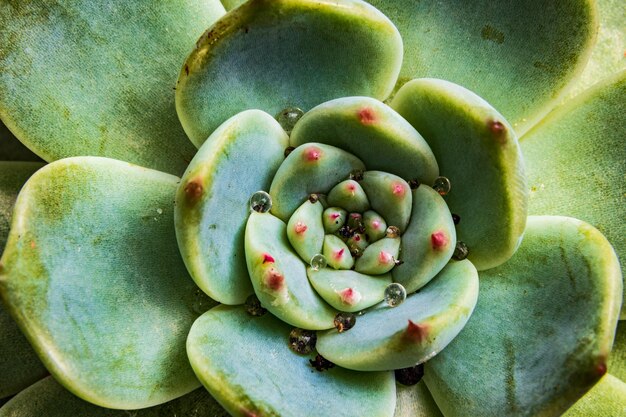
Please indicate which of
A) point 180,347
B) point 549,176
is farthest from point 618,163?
point 180,347

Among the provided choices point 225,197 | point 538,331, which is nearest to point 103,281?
point 225,197

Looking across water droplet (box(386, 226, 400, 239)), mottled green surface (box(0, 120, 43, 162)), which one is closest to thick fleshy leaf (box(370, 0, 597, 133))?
water droplet (box(386, 226, 400, 239))

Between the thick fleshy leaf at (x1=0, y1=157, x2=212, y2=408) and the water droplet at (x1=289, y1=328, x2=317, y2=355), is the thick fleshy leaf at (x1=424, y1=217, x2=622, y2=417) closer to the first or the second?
the water droplet at (x1=289, y1=328, x2=317, y2=355)

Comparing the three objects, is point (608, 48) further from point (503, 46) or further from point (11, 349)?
point (11, 349)

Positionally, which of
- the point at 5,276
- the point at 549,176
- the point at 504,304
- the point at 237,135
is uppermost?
the point at 237,135

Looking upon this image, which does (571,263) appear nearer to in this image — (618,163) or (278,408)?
(618,163)

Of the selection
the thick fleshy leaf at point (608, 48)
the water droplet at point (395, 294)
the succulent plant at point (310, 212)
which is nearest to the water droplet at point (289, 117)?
the succulent plant at point (310, 212)
